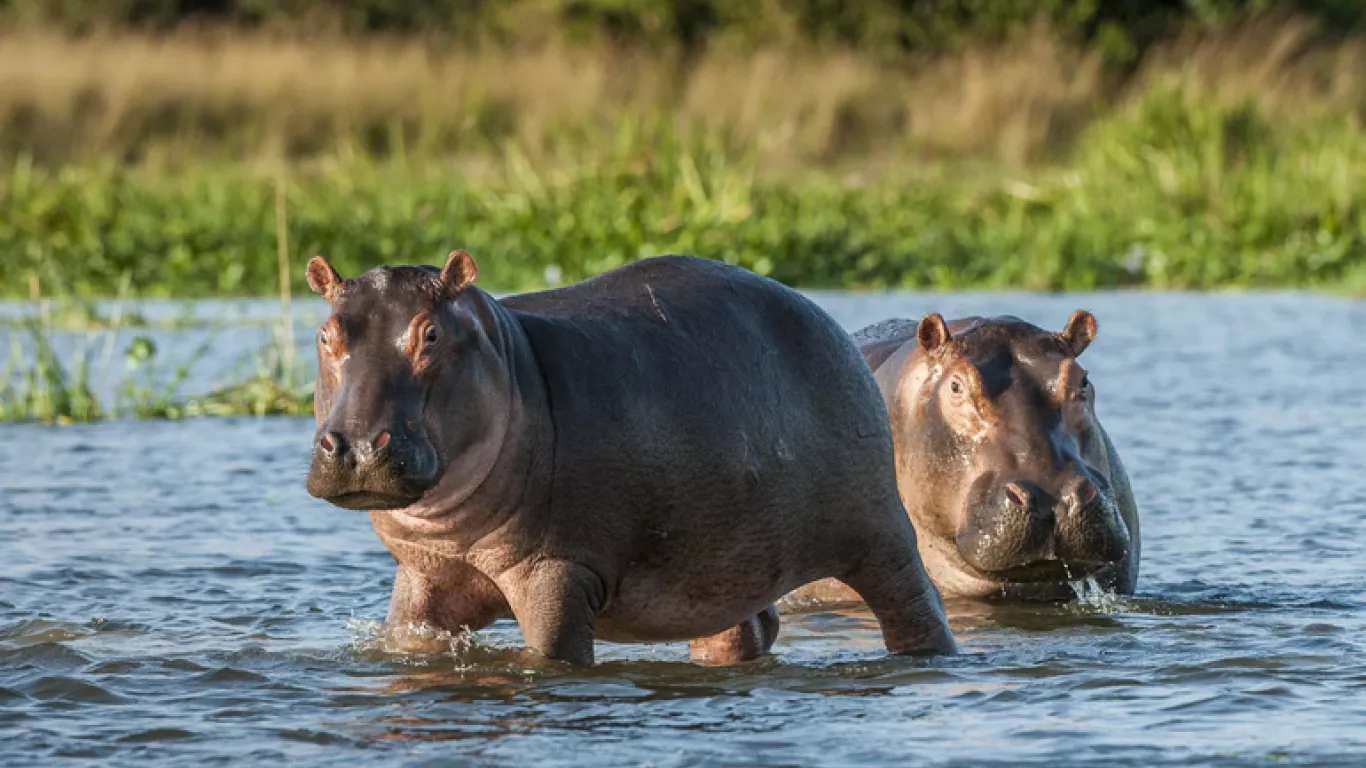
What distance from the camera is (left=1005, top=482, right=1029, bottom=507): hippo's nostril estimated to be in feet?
16.7

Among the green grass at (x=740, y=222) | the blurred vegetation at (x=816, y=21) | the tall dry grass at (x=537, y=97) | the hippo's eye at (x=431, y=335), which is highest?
the blurred vegetation at (x=816, y=21)

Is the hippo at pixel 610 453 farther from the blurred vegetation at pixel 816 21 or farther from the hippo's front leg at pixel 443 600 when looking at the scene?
the blurred vegetation at pixel 816 21

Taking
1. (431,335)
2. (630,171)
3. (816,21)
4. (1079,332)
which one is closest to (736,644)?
(1079,332)

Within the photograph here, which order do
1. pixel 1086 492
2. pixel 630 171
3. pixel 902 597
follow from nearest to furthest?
pixel 902 597
pixel 1086 492
pixel 630 171

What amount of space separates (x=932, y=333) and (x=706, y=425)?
1.29m

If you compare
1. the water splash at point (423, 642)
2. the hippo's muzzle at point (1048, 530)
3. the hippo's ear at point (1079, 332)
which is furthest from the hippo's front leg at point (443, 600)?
the hippo's ear at point (1079, 332)

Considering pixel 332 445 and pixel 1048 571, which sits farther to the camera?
pixel 1048 571

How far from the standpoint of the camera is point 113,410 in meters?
9.09

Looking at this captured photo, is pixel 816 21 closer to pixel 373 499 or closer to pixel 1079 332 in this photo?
pixel 1079 332

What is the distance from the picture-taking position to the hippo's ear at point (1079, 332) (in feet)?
17.8

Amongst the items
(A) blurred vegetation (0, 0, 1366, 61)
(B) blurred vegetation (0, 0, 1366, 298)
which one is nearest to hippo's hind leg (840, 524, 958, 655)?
(B) blurred vegetation (0, 0, 1366, 298)

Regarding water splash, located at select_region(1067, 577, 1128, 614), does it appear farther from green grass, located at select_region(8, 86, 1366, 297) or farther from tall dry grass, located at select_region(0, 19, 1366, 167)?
tall dry grass, located at select_region(0, 19, 1366, 167)

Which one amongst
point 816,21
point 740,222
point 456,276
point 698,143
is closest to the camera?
point 456,276

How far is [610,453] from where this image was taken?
13.8ft
